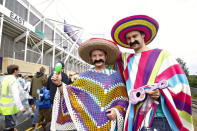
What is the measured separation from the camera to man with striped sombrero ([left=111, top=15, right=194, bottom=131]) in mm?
1510

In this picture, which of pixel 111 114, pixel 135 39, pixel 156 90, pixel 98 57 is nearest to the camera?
pixel 156 90

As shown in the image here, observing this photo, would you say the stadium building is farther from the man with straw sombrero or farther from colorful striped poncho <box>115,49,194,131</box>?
colorful striped poncho <box>115,49,194,131</box>

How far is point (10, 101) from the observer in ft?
13.0

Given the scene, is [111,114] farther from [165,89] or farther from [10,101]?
[10,101]

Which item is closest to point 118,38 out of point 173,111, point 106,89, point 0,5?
point 106,89

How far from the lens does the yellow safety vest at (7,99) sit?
392 cm

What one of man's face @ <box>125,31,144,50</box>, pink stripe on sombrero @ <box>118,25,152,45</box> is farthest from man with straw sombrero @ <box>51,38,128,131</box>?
man's face @ <box>125,31,144,50</box>

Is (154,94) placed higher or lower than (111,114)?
higher

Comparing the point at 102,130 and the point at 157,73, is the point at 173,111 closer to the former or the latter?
the point at 157,73

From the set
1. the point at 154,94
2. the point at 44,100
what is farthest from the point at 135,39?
the point at 44,100

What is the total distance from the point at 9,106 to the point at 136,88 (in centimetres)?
337

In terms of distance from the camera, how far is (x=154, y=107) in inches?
60.3

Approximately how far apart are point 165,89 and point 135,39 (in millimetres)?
651

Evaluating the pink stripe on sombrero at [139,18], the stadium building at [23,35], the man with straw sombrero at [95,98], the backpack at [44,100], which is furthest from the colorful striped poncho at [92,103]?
the stadium building at [23,35]
